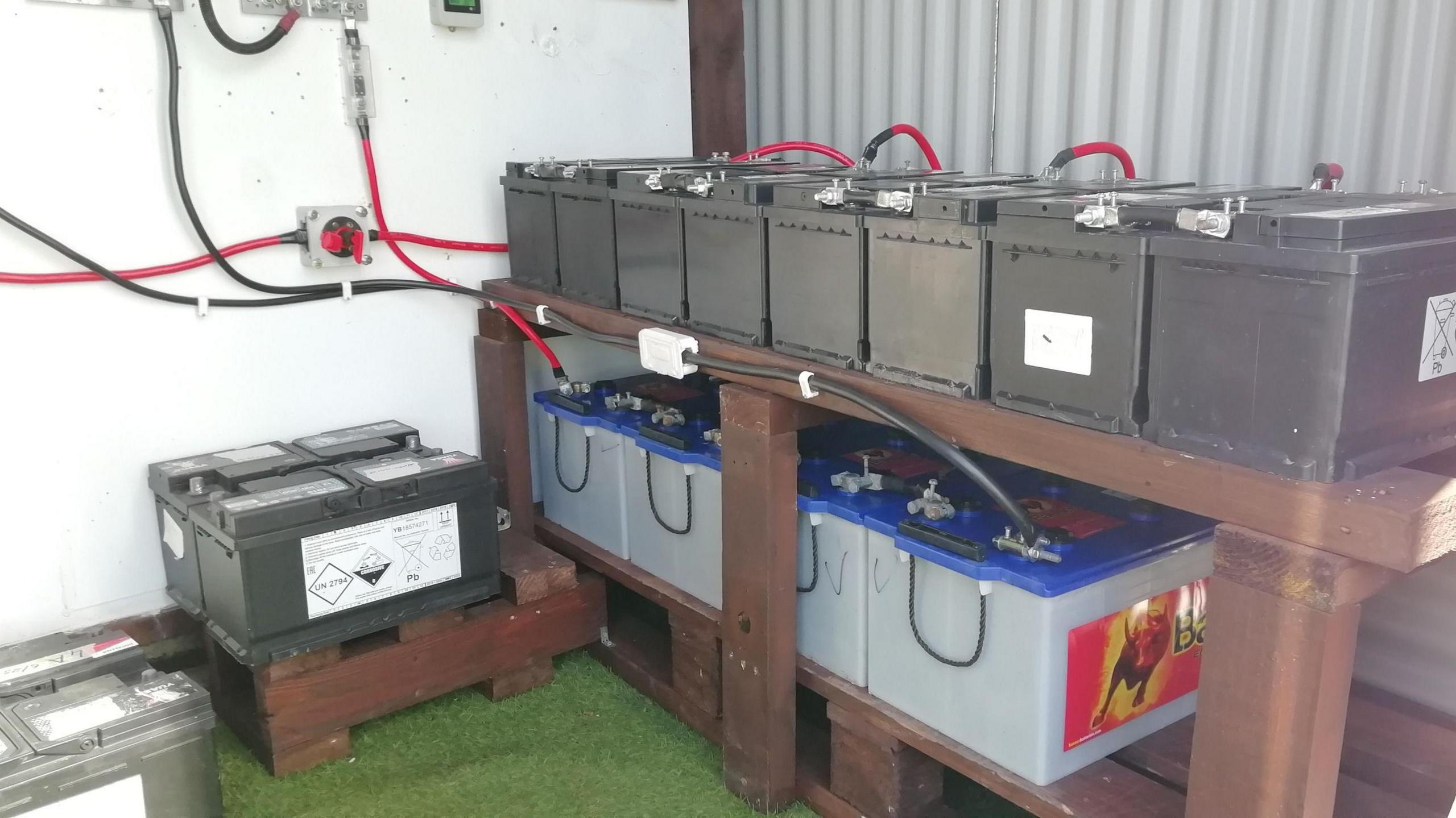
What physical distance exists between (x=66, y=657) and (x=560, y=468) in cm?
98

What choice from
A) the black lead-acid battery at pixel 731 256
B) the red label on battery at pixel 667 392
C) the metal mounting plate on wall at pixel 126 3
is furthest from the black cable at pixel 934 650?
the metal mounting plate on wall at pixel 126 3

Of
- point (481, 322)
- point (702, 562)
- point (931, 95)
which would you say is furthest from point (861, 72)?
point (702, 562)

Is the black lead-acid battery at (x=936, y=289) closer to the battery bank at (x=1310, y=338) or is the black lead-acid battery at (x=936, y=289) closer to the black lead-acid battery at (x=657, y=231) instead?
the battery bank at (x=1310, y=338)

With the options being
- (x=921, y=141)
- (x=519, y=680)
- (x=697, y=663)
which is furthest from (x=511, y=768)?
(x=921, y=141)

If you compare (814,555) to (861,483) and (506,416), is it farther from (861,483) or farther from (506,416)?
A: (506,416)

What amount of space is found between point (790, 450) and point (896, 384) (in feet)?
0.72

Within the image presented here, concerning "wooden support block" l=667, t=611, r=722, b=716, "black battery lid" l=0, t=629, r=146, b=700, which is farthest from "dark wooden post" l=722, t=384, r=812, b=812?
"black battery lid" l=0, t=629, r=146, b=700

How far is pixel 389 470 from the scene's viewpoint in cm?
196

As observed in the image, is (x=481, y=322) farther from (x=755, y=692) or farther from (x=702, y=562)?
(x=755, y=692)

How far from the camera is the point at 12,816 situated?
1.38 metres

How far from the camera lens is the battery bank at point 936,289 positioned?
131 cm

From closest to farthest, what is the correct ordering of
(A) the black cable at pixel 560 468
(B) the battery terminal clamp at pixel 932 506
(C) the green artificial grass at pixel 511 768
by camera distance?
(B) the battery terminal clamp at pixel 932 506 → (C) the green artificial grass at pixel 511 768 → (A) the black cable at pixel 560 468

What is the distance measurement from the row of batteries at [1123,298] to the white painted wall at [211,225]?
724 mm

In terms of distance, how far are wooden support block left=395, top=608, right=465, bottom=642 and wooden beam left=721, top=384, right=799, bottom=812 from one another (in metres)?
0.55
